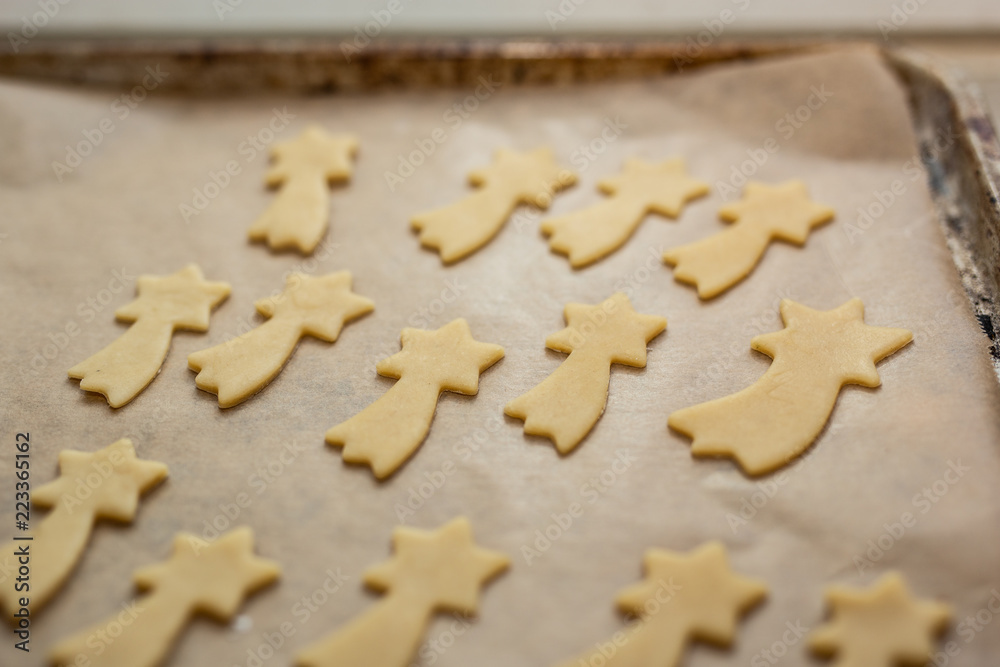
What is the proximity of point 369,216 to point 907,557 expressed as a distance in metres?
1.00

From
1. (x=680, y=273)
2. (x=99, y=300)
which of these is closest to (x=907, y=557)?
(x=680, y=273)

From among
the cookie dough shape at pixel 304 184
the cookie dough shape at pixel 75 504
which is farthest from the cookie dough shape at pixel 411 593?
the cookie dough shape at pixel 304 184

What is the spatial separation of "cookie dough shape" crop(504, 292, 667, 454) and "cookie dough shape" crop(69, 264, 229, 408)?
533 mm

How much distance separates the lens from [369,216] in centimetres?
145

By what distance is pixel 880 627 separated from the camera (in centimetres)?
86

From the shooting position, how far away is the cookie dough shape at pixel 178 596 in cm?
87

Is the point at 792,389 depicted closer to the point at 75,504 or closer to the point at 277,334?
the point at 277,334

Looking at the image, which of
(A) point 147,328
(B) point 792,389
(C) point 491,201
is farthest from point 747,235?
(A) point 147,328

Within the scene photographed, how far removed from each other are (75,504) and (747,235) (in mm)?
1083

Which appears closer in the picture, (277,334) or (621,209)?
(277,334)

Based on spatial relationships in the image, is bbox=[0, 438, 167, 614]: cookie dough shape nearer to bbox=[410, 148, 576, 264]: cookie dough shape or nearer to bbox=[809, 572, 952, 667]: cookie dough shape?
bbox=[410, 148, 576, 264]: cookie dough shape

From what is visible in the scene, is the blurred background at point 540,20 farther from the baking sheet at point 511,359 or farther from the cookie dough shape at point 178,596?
the cookie dough shape at point 178,596

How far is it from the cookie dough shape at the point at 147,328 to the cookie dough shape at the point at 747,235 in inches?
30.2

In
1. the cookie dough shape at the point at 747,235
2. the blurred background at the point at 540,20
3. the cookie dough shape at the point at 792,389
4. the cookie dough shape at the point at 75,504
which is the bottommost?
the cookie dough shape at the point at 75,504
